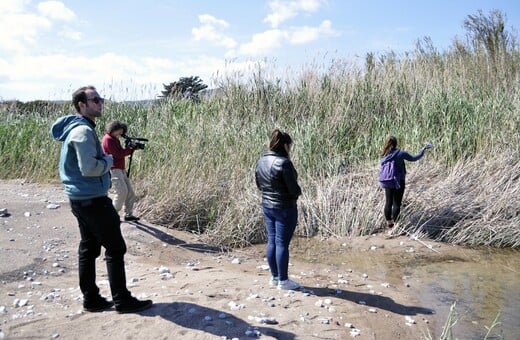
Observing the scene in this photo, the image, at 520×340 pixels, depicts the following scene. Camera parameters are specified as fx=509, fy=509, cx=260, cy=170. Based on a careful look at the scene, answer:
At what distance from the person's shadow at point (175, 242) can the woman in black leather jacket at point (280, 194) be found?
7.09 ft

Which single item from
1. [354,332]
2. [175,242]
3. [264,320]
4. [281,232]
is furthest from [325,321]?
[175,242]

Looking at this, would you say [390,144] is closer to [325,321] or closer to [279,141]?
[279,141]

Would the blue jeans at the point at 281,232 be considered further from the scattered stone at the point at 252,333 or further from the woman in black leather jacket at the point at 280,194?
the scattered stone at the point at 252,333

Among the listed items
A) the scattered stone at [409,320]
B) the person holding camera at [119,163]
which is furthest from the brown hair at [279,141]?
the person holding camera at [119,163]

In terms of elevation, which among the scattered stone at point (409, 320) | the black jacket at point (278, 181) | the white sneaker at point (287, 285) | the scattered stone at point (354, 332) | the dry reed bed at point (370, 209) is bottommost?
the scattered stone at point (409, 320)

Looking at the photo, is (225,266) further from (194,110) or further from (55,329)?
(194,110)

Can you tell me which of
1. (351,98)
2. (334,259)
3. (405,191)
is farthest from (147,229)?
(351,98)

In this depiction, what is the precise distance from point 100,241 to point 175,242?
3.26m

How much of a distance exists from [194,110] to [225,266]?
6238mm

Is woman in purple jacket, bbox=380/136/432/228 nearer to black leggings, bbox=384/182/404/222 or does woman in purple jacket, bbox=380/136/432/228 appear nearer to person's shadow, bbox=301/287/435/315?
black leggings, bbox=384/182/404/222

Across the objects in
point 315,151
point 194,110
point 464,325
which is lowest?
point 464,325

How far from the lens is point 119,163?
7191 mm

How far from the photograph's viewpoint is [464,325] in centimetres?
506

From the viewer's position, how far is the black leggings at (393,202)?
Result: 7977mm
